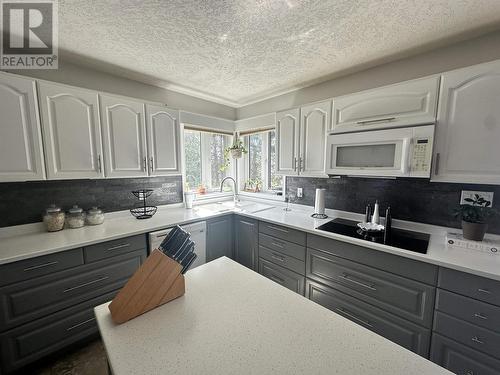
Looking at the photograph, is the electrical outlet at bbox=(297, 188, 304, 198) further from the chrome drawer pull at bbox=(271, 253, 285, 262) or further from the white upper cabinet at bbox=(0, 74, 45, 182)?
the white upper cabinet at bbox=(0, 74, 45, 182)

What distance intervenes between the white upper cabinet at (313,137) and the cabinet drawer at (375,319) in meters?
1.05

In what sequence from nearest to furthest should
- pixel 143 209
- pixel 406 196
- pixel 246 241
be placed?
pixel 406 196 → pixel 143 209 → pixel 246 241

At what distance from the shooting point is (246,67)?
1951 mm

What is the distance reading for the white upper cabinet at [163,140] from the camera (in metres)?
2.10

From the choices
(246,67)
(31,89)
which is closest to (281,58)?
(246,67)

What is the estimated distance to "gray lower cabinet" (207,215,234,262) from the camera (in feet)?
7.80

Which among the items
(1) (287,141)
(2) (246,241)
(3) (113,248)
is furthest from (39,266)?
(1) (287,141)

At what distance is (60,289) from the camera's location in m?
1.46

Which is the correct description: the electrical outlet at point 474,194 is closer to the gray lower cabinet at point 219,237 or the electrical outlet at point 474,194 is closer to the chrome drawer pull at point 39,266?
the gray lower cabinet at point 219,237

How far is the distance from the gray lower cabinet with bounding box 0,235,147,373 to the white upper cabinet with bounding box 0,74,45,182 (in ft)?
2.09

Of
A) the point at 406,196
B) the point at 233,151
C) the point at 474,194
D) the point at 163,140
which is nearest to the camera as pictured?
the point at 474,194

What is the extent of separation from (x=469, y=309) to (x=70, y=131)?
2.94 meters

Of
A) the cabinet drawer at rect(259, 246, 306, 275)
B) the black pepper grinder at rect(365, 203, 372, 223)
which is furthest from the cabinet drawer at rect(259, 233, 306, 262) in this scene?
the black pepper grinder at rect(365, 203, 372, 223)

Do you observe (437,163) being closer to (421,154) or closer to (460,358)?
(421,154)
